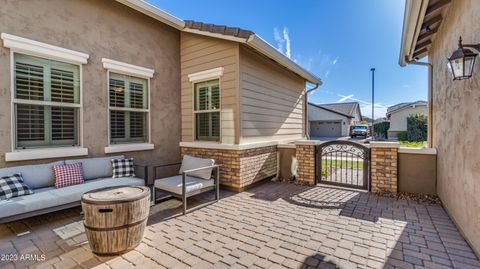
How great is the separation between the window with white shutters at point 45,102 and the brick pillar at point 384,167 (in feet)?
21.1

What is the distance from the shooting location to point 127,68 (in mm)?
5199

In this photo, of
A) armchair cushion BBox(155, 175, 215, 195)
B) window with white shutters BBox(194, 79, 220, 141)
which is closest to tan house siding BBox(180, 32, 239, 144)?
window with white shutters BBox(194, 79, 220, 141)

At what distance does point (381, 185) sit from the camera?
505 centimetres

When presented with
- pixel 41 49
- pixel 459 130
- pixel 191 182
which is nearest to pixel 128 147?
pixel 191 182

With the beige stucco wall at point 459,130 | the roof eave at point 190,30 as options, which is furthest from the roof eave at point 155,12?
the beige stucco wall at point 459,130

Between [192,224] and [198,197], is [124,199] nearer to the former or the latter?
[192,224]

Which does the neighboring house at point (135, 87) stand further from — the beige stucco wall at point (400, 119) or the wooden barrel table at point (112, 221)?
the beige stucco wall at point (400, 119)

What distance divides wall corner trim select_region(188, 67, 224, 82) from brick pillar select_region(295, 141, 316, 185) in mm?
2813

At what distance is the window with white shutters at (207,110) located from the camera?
568cm

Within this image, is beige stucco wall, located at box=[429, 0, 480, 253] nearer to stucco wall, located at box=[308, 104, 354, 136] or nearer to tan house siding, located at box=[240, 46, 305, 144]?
tan house siding, located at box=[240, 46, 305, 144]

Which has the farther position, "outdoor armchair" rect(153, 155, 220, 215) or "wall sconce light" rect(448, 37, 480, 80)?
"outdoor armchair" rect(153, 155, 220, 215)

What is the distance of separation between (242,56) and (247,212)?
3450 mm

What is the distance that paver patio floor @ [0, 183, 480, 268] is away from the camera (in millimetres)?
2527

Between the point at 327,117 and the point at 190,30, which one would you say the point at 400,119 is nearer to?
the point at 327,117
